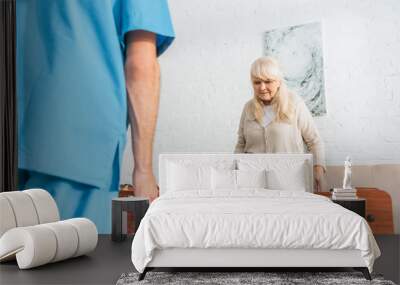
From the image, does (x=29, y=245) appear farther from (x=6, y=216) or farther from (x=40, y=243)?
(x=6, y=216)

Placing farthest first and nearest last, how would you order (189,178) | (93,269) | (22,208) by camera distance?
(189,178), (22,208), (93,269)

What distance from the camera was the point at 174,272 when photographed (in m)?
4.29

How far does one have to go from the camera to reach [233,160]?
5.93 metres

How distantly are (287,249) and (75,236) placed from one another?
1702 millimetres

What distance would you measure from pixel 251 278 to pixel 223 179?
155cm

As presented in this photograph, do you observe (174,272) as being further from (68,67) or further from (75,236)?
(68,67)

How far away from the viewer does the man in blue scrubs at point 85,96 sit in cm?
596

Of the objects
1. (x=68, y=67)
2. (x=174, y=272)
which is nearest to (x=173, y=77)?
(x=68, y=67)

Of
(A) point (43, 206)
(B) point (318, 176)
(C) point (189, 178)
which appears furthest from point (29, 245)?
(B) point (318, 176)

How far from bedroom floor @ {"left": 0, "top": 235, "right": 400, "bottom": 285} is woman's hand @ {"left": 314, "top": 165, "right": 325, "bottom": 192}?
90cm

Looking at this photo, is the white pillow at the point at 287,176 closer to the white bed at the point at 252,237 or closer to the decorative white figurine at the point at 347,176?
the decorative white figurine at the point at 347,176

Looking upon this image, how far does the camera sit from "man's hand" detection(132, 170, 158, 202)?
6059mm

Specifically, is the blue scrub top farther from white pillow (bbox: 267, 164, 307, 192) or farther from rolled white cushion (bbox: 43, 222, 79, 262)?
white pillow (bbox: 267, 164, 307, 192)

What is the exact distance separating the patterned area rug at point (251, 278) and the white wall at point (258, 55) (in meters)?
1.93
